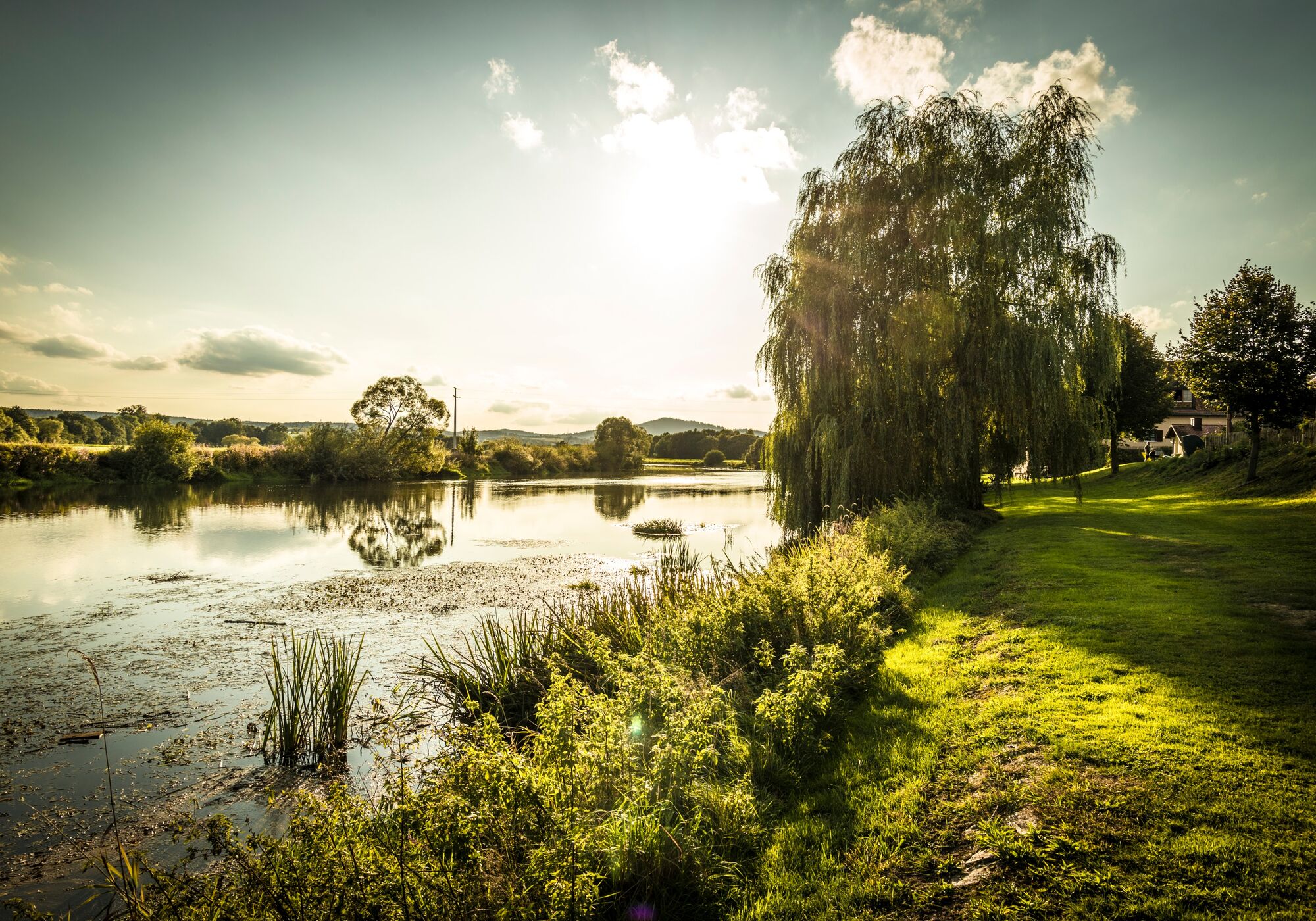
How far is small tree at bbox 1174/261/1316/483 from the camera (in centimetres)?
1836

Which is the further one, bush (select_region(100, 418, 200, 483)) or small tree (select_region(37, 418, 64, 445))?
small tree (select_region(37, 418, 64, 445))

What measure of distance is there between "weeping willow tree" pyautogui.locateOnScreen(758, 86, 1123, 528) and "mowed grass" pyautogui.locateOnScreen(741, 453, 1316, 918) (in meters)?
6.89

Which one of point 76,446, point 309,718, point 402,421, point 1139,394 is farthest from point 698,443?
point 309,718

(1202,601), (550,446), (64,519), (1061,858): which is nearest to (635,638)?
(1061,858)

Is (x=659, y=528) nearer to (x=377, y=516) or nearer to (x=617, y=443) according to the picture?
(x=377, y=516)

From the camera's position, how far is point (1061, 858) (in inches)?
120

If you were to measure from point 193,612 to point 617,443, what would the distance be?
73314mm

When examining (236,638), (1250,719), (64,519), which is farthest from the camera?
(64,519)

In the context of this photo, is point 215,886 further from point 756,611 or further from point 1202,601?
point 1202,601

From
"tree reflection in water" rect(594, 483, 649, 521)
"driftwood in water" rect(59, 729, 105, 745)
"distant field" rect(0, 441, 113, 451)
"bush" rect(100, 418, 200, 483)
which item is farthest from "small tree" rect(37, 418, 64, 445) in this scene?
"driftwood in water" rect(59, 729, 105, 745)

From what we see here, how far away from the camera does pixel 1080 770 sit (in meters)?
3.76

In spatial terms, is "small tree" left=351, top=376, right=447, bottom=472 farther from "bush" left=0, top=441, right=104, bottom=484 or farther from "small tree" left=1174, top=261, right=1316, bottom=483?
"small tree" left=1174, top=261, right=1316, bottom=483

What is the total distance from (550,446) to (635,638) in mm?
73150

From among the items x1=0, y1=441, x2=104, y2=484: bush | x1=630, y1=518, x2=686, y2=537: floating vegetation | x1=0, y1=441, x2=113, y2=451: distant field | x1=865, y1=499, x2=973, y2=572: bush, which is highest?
x1=0, y1=441, x2=113, y2=451: distant field
